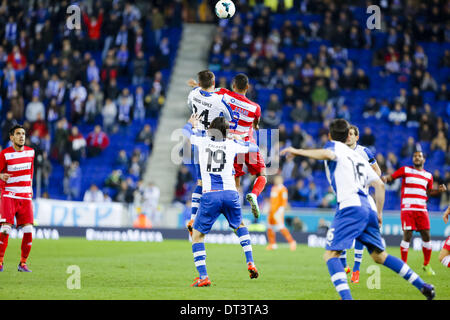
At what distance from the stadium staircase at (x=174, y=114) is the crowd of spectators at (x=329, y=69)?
1.40 metres

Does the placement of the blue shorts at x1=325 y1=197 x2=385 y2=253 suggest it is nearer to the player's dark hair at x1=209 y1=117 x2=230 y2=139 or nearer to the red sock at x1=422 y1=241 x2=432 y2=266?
the player's dark hair at x1=209 y1=117 x2=230 y2=139

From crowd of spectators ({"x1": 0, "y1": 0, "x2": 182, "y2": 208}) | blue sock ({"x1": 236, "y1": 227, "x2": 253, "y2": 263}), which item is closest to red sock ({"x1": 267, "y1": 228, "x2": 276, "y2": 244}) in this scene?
crowd of spectators ({"x1": 0, "y1": 0, "x2": 182, "y2": 208})

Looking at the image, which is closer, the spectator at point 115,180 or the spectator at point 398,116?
the spectator at point 115,180

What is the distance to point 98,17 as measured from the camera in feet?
116

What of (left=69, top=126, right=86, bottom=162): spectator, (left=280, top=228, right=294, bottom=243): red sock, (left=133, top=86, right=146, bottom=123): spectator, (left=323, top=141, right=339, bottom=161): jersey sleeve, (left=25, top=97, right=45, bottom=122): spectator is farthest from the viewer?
(left=133, top=86, right=146, bottom=123): spectator

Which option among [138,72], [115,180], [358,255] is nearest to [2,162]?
[358,255]

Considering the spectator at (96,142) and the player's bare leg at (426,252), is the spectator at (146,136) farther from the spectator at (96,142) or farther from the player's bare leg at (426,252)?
the player's bare leg at (426,252)

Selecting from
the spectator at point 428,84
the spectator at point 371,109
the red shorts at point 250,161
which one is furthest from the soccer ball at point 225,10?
the spectator at point 428,84

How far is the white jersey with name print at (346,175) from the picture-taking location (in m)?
9.23

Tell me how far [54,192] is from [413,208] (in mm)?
17947

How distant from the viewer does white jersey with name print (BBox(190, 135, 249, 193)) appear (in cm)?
1112

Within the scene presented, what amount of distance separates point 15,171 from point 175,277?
3593mm

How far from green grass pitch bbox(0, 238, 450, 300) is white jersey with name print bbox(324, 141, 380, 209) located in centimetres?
182

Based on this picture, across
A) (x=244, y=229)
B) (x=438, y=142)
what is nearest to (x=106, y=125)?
(x=438, y=142)
